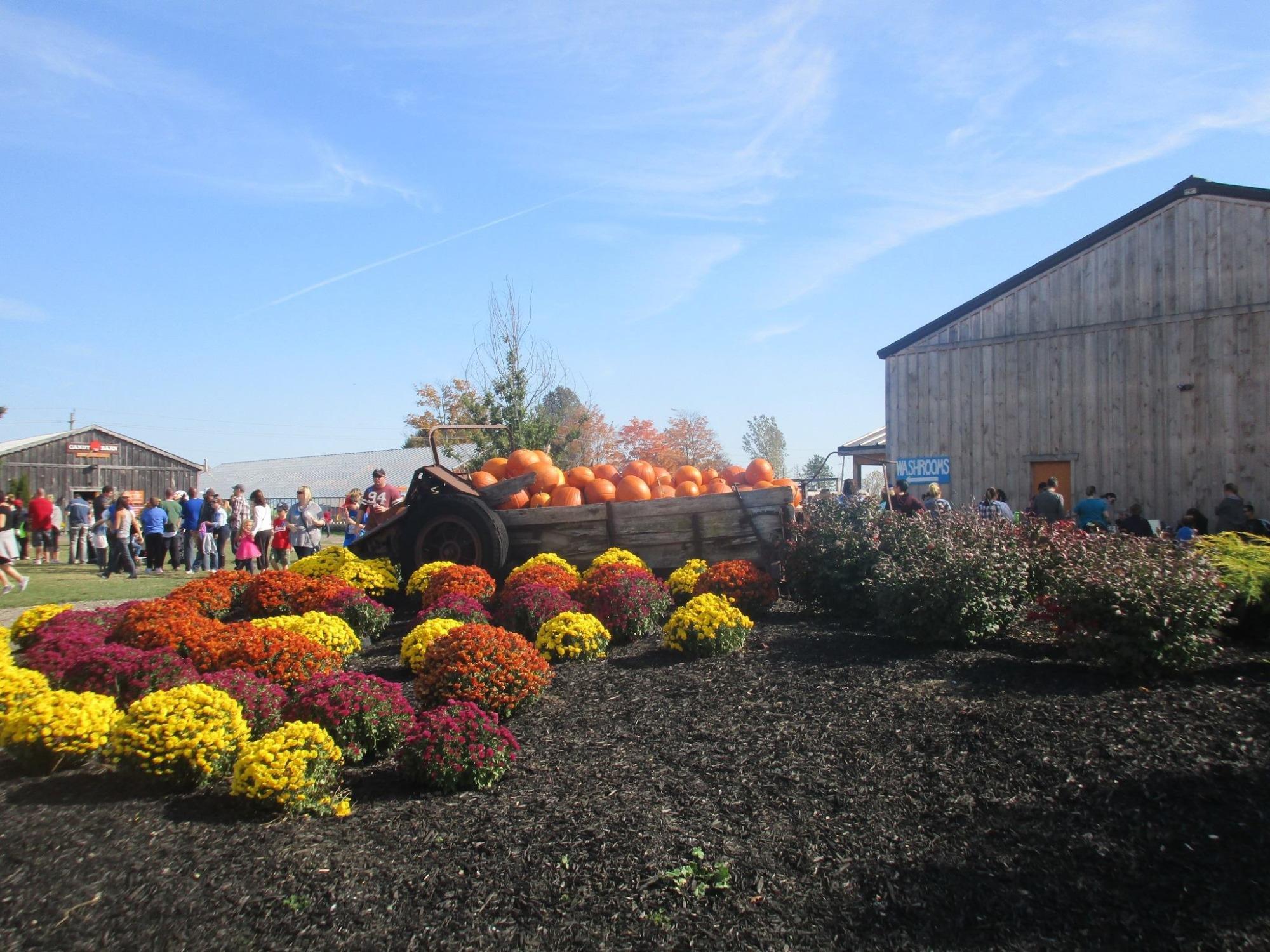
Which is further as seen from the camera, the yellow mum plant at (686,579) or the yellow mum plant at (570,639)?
the yellow mum plant at (686,579)

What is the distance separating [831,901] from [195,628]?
5.21 meters

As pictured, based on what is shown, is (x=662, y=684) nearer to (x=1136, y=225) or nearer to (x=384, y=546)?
(x=384, y=546)

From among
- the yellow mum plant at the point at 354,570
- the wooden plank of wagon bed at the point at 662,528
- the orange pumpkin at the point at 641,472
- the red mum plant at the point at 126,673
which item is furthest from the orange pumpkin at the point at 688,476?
the red mum plant at the point at 126,673

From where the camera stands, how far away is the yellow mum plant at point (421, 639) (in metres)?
6.13

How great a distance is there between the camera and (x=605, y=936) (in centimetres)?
288

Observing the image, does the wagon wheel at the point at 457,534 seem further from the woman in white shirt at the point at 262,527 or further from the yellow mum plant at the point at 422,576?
the woman in white shirt at the point at 262,527

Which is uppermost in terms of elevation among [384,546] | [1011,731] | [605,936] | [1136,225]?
[1136,225]

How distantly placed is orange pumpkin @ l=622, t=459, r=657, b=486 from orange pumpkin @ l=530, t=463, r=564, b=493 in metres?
0.79

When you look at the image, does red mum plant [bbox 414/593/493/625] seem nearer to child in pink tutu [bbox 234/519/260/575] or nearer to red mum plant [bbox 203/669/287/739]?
red mum plant [bbox 203/669/287/739]

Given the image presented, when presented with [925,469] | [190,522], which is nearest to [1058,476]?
Answer: [925,469]

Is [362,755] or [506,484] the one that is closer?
[362,755]

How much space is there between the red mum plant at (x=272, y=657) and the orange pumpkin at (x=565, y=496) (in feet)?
13.1

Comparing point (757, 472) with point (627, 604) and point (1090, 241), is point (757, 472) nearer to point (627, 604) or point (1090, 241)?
point (627, 604)

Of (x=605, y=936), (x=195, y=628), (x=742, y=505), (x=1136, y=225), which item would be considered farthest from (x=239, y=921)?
(x=1136, y=225)
